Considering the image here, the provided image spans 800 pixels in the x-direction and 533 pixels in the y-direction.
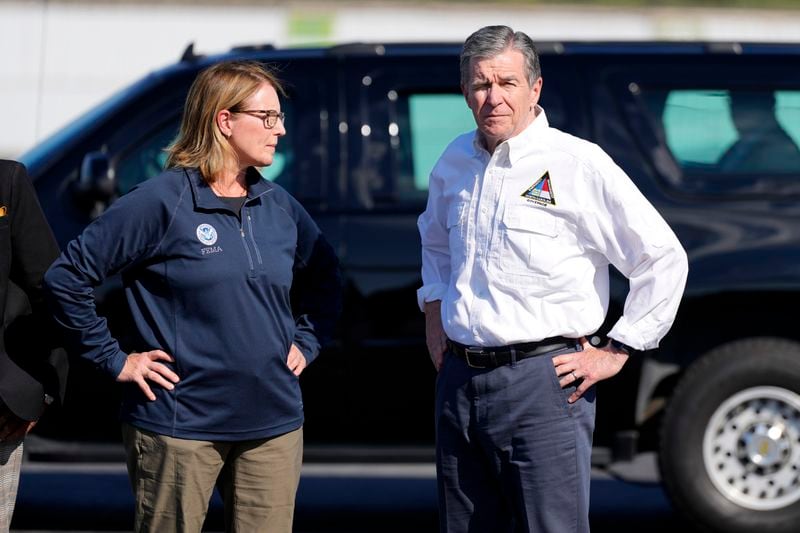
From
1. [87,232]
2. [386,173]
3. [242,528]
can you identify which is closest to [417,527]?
[386,173]

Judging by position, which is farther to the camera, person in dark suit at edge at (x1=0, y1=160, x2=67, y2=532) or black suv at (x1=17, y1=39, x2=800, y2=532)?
black suv at (x1=17, y1=39, x2=800, y2=532)

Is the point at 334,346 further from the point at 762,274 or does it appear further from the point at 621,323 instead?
the point at 621,323

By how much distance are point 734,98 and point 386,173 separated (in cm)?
152

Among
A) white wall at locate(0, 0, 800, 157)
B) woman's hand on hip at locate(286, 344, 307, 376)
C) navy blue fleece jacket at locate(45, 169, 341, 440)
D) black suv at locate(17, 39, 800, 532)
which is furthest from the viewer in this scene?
white wall at locate(0, 0, 800, 157)

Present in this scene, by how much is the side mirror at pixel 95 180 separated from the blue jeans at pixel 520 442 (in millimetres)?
2254

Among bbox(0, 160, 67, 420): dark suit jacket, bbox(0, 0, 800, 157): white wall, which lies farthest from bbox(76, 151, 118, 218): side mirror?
bbox(0, 0, 800, 157): white wall

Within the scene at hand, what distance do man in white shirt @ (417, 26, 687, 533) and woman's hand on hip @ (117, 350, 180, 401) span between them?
0.74 m

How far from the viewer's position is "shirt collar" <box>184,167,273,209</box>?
365 cm

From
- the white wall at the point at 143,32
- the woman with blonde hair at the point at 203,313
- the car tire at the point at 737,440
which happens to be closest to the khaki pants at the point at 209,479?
the woman with blonde hair at the point at 203,313

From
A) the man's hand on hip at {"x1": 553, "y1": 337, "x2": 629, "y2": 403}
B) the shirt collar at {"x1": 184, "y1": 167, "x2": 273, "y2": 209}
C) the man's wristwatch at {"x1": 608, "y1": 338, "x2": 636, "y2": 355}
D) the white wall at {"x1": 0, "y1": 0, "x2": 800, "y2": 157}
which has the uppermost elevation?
the white wall at {"x1": 0, "y1": 0, "x2": 800, "y2": 157}

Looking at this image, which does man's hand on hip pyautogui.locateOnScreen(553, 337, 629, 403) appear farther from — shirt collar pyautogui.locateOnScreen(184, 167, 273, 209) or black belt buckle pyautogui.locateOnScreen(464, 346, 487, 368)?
shirt collar pyautogui.locateOnScreen(184, 167, 273, 209)

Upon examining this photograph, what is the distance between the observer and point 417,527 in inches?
254

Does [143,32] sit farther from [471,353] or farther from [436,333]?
[471,353]

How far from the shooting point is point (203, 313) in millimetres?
3623
